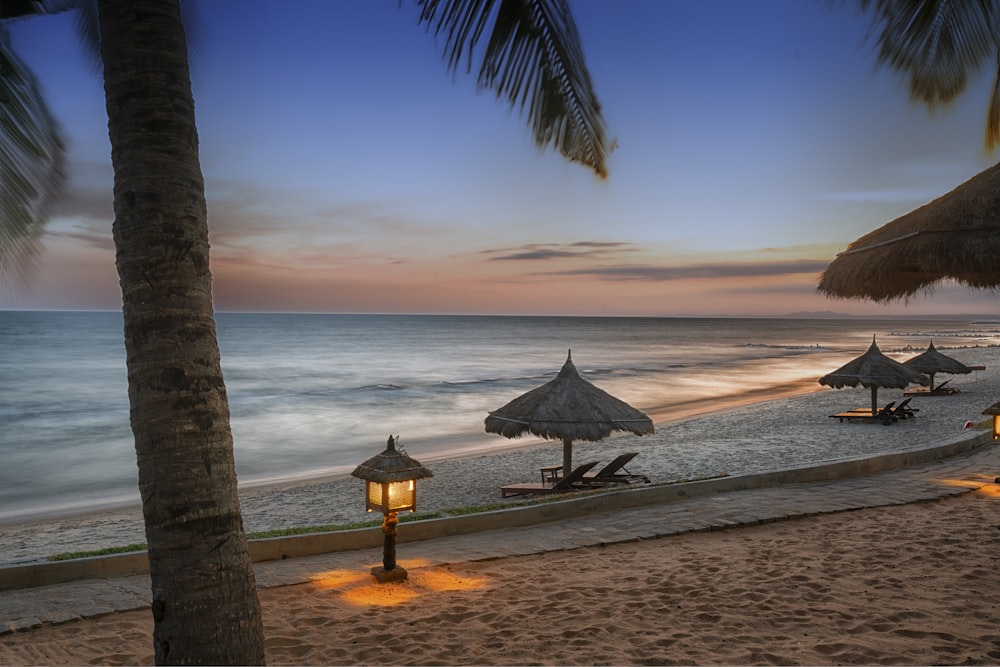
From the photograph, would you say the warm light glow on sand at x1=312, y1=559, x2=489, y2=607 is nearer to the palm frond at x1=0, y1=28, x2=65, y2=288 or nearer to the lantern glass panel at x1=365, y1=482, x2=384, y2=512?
the lantern glass panel at x1=365, y1=482, x2=384, y2=512

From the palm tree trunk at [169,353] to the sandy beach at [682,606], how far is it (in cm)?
159

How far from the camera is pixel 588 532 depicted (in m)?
6.16

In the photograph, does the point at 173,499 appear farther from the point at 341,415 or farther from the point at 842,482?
the point at 341,415

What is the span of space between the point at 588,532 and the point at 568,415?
3463 millimetres

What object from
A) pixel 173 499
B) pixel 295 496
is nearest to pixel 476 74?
pixel 173 499

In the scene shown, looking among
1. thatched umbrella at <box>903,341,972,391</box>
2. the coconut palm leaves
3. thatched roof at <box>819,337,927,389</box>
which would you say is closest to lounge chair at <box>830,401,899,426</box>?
thatched roof at <box>819,337,927,389</box>

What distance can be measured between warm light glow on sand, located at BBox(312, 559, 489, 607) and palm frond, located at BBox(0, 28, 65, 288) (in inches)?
113

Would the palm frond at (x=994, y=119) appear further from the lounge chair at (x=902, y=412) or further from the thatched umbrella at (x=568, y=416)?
the lounge chair at (x=902, y=412)

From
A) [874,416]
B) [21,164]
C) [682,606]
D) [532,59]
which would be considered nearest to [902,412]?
[874,416]

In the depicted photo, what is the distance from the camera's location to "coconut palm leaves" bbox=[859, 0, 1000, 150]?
4.48 m

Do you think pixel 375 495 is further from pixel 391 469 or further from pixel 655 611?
pixel 655 611

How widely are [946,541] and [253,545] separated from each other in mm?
5538

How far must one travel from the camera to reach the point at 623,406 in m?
9.98

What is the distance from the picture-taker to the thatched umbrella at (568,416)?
9.47 meters
